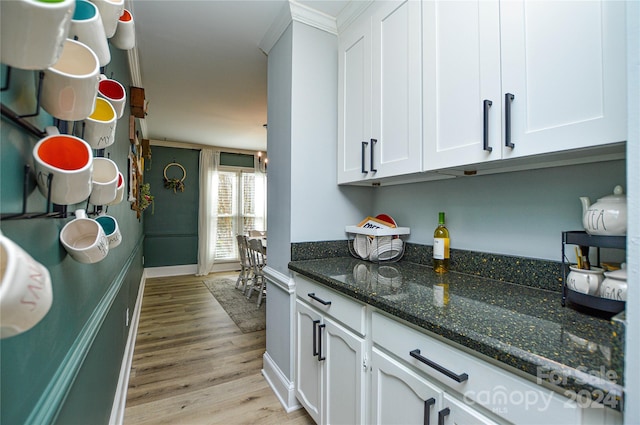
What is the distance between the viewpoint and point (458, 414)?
813 mm

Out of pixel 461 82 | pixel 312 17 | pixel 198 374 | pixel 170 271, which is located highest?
pixel 312 17

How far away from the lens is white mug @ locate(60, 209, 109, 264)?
0.72 meters

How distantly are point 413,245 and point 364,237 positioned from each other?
0.29m

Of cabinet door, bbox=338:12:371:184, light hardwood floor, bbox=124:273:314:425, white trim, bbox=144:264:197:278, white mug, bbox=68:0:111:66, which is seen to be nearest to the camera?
white mug, bbox=68:0:111:66

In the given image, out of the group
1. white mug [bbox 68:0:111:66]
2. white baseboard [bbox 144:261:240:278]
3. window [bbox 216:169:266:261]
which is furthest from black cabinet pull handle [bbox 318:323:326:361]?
white baseboard [bbox 144:261:240:278]

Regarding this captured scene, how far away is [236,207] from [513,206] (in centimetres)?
544

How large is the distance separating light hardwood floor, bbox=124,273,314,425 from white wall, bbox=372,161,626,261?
4.52 ft

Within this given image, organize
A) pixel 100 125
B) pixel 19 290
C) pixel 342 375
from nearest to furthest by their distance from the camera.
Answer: pixel 19 290 < pixel 100 125 < pixel 342 375

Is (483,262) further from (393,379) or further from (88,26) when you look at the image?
(88,26)

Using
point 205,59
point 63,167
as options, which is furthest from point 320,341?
point 205,59

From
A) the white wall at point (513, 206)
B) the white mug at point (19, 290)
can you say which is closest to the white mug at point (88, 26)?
the white mug at point (19, 290)

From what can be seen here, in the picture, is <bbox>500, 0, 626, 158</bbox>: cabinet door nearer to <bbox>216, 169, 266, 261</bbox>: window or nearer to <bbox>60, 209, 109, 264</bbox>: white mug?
<bbox>60, 209, 109, 264</bbox>: white mug

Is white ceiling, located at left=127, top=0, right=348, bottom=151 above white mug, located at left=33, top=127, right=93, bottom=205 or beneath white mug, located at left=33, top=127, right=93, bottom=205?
above

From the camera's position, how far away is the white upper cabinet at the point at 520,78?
82 cm
